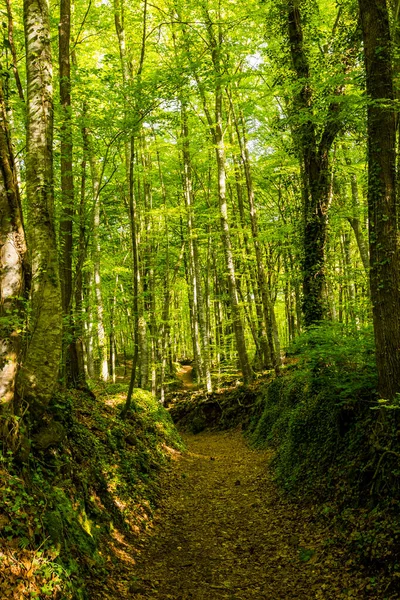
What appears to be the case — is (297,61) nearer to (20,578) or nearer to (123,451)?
(123,451)

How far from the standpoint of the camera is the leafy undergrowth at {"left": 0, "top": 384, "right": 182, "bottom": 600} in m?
3.55

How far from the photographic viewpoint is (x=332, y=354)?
268 inches

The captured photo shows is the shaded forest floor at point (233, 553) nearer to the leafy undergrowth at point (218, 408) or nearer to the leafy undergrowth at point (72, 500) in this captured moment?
the leafy undergrowth at point (72, 500)

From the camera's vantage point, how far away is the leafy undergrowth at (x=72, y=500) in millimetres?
3550

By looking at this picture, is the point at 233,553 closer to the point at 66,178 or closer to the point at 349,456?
the point at 349,456

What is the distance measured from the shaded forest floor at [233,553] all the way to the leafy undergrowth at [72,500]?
336 millimetres

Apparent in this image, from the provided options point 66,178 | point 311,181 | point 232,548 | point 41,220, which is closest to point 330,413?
point 232,548

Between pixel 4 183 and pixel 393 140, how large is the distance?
5.22 meters

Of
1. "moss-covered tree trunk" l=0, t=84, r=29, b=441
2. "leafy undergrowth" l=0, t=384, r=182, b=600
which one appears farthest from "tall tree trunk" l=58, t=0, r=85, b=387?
"moss-covered tree trunk" l=0, t=84, r=29, b=441

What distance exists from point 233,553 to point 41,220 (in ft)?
17.9

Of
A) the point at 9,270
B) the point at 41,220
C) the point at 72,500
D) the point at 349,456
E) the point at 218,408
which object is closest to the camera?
the point at 9,270

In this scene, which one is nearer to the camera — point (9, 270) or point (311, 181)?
point (9, 270)

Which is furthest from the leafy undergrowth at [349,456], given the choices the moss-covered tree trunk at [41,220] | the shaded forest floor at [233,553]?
the moss-covered tree trunk at [41,220]

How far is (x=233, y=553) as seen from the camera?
6.07 meters
